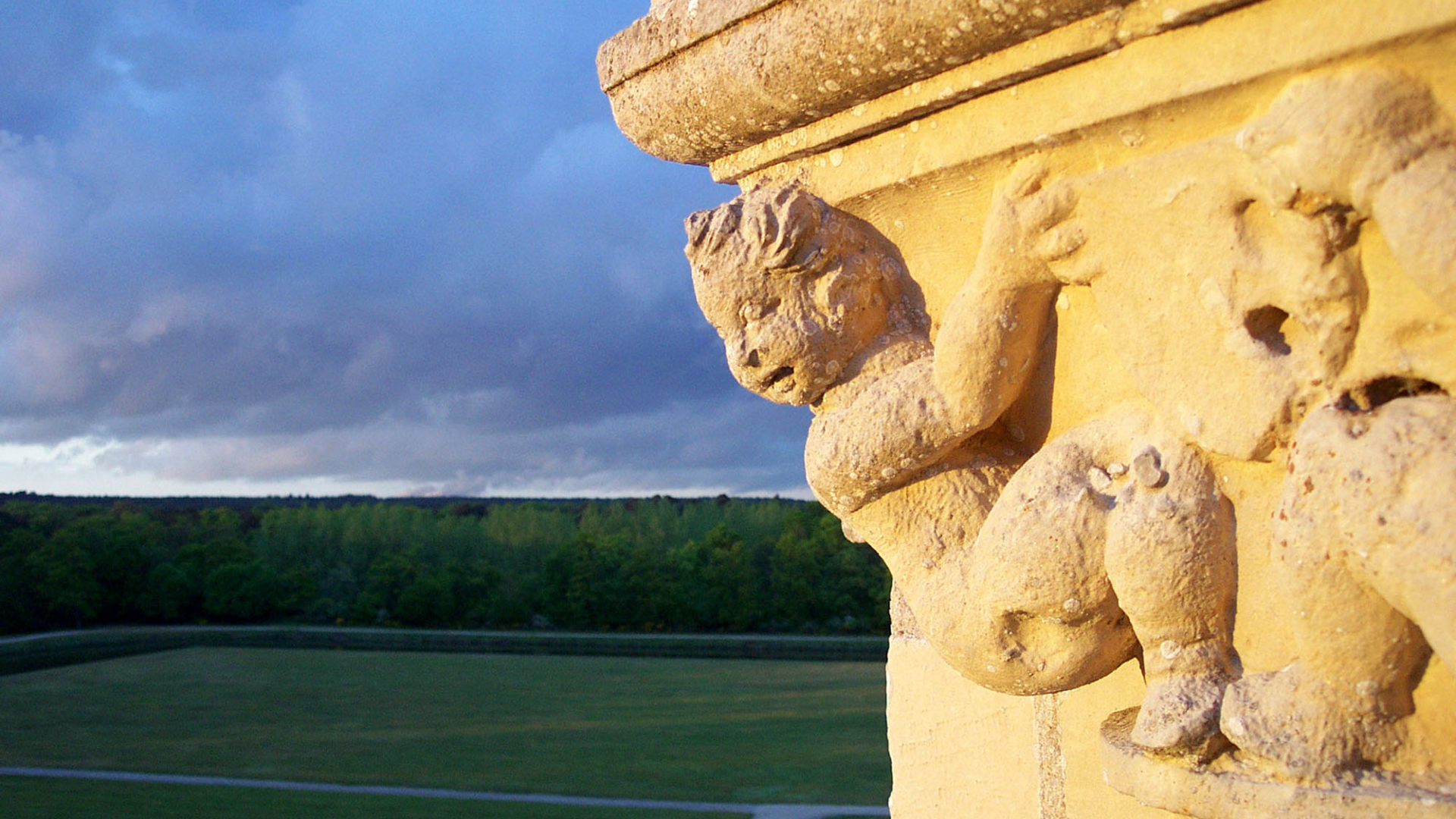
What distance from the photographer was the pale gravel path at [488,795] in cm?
756

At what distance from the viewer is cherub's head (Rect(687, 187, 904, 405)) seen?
1325mm

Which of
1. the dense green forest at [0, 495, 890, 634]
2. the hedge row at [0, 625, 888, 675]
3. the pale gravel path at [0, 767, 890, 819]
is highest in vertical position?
the dense green forest at [0, 495, 890, 634]

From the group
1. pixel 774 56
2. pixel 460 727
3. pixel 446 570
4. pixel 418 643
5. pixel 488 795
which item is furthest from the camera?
pixel 446 570

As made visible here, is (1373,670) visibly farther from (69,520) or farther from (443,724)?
(69,520)

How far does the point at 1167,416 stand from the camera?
1103 millimetres

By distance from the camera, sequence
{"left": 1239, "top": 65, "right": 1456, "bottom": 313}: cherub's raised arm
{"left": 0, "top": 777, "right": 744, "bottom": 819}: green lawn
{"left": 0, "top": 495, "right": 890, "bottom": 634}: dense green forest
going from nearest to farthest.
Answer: {"left": 1239, "top": 65, "right": 1456, "bottom": 313}: cherub's raised arm
{"left": 0, "top": 777, "right": 744, "bottom": 819}: green lawn
{"left": 0, "top": 495, "right": 890, "bottom": 634}: dense green forest

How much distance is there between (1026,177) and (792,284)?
302 millimetres

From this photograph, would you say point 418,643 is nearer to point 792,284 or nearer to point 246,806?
point 246,806

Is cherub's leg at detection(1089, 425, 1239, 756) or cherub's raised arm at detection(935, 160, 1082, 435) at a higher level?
cherub's raised arm at detection(935, 160, 1082, 435)

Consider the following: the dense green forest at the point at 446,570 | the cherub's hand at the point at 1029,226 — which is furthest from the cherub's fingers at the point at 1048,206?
the dense green forest at the point at 446,570

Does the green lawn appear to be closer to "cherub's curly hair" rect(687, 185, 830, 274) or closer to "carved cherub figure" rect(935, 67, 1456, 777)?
"cherub's curly hair" rect(687, 185, 830, 274)

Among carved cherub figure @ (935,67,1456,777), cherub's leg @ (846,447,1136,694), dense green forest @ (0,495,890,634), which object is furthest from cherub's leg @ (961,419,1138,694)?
dense green forest @ (0,495,890,634)

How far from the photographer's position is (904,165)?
50.7 inches

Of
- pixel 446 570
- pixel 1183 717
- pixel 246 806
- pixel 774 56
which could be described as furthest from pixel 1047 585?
pixel 446 570
